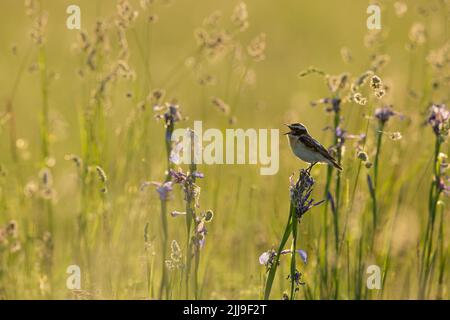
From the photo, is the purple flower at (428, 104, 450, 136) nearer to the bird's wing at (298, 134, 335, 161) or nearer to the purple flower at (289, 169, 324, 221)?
the bird's wing at (298, 134, 335, 161)

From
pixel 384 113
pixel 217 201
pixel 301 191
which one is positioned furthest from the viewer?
pixel 217 201

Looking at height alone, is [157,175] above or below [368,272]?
above

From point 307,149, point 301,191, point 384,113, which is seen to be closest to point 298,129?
point 307,149

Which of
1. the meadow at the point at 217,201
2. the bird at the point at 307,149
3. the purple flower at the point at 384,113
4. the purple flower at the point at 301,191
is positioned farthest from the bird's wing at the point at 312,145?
the purple flower at the point at 301,191

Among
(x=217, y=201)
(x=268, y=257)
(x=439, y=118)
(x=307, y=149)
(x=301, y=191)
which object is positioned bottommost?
(x=268, y=257)

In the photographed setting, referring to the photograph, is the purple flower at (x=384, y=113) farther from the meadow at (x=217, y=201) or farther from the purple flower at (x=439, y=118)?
the purple flower at (x=439, y=118)

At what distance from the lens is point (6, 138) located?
962cm

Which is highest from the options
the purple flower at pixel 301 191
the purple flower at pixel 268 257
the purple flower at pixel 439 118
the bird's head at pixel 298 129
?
the purple flower at pixel 439 118

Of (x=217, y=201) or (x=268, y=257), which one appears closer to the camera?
(x=268, y=257)

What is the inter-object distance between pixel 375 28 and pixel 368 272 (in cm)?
143

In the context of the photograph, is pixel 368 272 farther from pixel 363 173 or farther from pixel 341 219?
pixel 363 173

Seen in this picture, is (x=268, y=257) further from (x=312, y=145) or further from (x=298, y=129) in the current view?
(x=298, y=129)

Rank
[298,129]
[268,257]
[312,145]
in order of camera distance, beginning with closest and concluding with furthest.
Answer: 1. [268,257]
2. [312,145]
3. [298,129]
